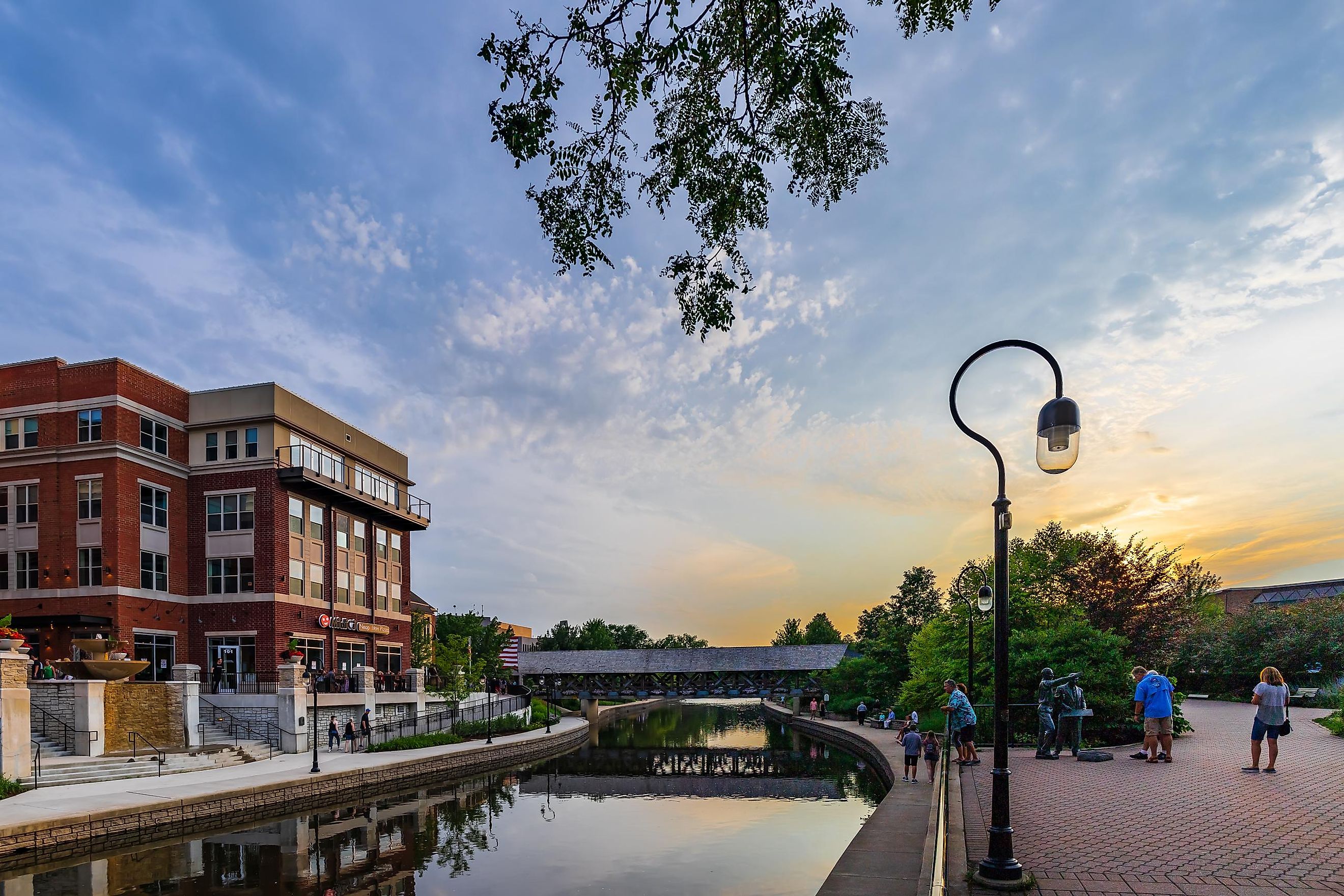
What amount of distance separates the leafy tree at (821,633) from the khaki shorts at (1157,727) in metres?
119

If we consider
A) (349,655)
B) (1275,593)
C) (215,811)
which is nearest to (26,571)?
(349,655)

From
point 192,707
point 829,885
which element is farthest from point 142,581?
point 829,885

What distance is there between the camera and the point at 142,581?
35.0 meters

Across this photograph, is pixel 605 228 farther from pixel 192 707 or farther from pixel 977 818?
pixel 192 707

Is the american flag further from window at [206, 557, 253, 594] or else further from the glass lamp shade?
the glass lamp shade

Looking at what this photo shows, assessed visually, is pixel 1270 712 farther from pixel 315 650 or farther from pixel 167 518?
pixel 167 518

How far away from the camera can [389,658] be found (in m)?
46.0

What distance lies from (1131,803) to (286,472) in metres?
34.3

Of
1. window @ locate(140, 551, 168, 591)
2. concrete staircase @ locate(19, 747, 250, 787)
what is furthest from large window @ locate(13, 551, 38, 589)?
concrete staircase @ locate(19, 747, 250, 787)

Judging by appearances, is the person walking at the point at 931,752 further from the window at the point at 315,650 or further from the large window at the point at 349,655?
the large window at the point at 349,655

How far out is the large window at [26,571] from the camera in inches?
1355

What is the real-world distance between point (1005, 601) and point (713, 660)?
57485 mm

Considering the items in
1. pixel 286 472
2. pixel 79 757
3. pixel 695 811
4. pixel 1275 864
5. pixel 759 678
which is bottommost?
pixel 759 678

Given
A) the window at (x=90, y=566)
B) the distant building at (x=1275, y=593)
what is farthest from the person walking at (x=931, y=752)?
the distant building at (x=1275, y=593)
